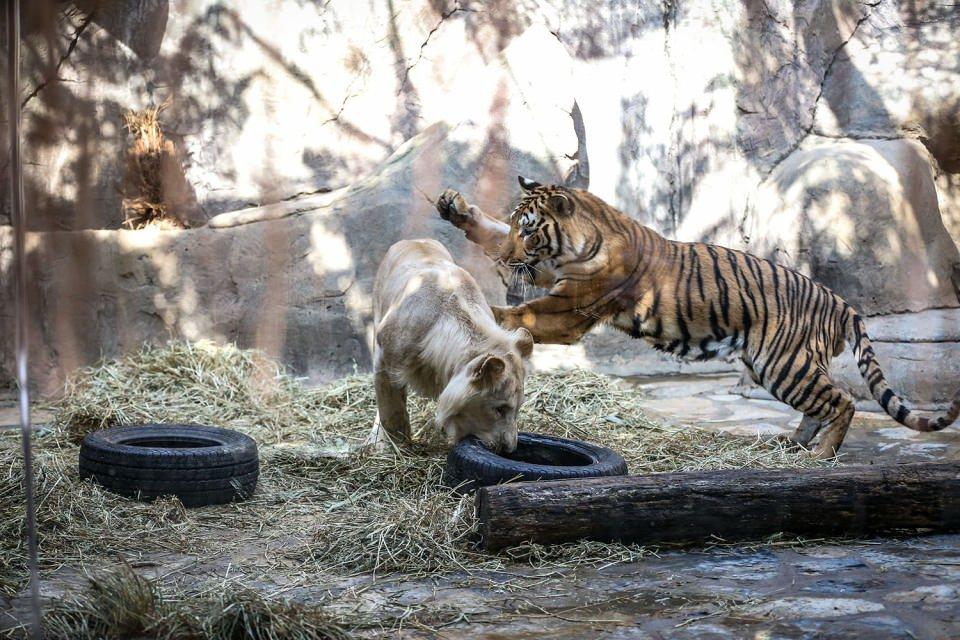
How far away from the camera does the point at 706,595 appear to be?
11.5 feet

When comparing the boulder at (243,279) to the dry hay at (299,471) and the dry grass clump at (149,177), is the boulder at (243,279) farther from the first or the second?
the dry grass clump at (149,177)

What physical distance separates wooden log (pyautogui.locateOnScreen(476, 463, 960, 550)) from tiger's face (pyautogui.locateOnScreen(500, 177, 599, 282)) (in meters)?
2.40

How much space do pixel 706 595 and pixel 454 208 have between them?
367 cm

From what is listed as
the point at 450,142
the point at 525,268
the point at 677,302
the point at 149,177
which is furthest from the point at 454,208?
the point at 149,177

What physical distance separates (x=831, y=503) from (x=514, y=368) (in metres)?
1.57

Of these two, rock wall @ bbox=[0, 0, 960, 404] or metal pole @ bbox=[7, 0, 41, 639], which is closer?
metal pole @ bbox=[7, 0, 41, 639]

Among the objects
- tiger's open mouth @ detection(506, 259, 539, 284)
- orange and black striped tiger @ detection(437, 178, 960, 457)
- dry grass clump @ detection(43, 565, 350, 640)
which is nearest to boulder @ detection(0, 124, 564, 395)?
tiger's open mouth @ detection(506, 259, 539, 284)

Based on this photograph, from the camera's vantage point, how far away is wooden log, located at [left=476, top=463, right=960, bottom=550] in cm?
394

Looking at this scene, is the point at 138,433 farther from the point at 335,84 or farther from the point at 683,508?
the point at 335,84

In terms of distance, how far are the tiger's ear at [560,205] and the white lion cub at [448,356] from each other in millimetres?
924

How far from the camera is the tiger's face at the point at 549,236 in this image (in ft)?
20.7

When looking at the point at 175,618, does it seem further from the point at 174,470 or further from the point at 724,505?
the point at 724,505

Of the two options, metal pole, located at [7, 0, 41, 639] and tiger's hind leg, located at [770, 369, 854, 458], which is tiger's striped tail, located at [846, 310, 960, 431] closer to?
tiger's hind leg, located at [770, 369, 854, 458]

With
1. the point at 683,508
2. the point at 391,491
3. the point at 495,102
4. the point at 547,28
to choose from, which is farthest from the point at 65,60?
the point at 683,508
